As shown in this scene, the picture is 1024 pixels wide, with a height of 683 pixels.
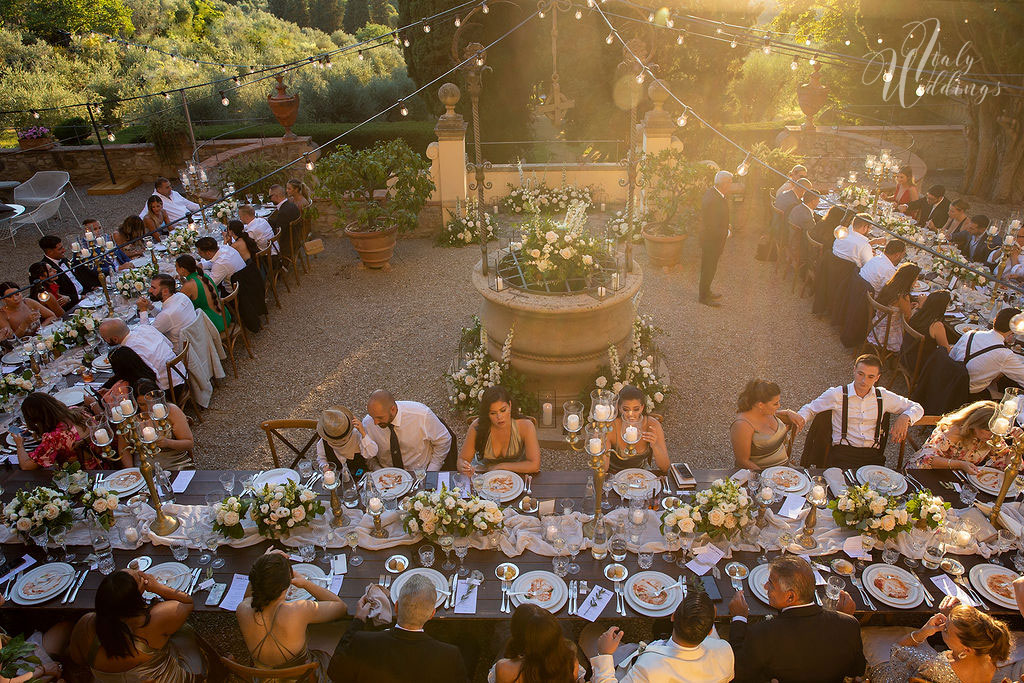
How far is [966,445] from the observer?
13.4 ft

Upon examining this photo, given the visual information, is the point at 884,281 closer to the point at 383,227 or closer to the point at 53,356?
the point at 383,227

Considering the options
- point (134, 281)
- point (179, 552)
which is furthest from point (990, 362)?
point (134, 281)

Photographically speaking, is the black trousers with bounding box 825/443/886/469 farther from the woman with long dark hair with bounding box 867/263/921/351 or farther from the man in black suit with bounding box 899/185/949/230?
the man in black suit with bounding box 899/185/949/230

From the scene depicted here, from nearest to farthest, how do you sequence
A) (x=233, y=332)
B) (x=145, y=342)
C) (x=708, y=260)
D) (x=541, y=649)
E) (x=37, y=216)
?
(x=541, y=649), (x=145, y=342), (x=233, y=332), (x=708, y=260), (x=37, y=216)

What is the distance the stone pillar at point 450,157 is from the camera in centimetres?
1057

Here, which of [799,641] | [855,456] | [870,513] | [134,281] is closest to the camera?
[799,641]

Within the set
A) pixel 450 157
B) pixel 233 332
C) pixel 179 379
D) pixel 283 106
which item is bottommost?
pixel 233 332

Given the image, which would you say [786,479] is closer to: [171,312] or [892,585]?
[892,585]

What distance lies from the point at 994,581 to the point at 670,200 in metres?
7.23

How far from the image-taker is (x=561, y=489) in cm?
402

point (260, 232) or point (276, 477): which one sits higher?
point (260, 232)

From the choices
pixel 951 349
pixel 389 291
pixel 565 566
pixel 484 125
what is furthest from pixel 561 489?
pixel 484 125

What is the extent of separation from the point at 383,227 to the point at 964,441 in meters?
7.81

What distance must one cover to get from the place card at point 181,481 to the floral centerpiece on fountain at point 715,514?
10.1 ft
